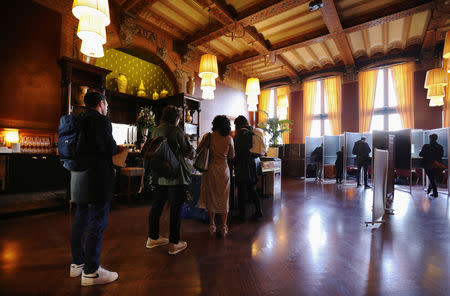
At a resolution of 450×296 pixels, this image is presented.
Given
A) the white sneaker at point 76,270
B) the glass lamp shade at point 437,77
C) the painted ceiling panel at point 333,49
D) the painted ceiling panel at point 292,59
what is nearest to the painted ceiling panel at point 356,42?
the painted ceiling panel at point 333,49

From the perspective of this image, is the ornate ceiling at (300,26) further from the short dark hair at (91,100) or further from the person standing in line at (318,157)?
the short dark hair at (91,100)

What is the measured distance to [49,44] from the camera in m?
4.54

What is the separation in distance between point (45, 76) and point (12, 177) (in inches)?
83.4

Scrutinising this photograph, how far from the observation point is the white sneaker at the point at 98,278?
165 cm

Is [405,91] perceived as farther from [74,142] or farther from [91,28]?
[74,142]

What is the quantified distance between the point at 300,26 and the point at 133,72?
211 inches

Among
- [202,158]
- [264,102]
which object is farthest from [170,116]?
[264,102]

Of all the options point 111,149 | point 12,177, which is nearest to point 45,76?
point 12,177

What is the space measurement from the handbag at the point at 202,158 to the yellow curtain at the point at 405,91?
28.4 feet

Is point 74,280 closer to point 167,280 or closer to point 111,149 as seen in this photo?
point 167,280

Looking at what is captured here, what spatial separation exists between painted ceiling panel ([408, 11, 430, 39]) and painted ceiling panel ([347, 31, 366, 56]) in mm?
1309

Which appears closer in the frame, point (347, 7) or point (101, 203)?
point (101, 203)

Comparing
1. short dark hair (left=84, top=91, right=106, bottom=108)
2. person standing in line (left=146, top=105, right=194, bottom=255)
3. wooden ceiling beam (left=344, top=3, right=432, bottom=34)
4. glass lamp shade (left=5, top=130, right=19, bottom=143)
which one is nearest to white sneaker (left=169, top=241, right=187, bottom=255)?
person standing in line (left=146, top=105, right=194, bottom=255)

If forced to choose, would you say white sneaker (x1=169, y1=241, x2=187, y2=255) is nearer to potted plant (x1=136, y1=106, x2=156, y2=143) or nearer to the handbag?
the handbag
